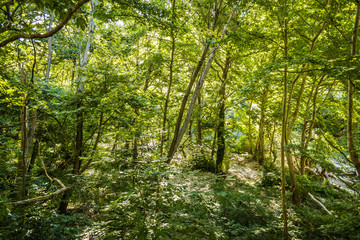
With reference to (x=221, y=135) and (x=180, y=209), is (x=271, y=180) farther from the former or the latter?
(x=180, y=209)

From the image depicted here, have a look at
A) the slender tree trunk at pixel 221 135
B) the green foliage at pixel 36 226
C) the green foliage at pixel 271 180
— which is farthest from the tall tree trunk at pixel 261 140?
the green foliage at pixel 36 226

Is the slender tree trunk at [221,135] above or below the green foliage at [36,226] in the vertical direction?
above

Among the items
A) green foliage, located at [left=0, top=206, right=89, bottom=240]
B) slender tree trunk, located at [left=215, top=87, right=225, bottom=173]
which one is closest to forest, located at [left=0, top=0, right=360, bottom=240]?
green foliage, located at [left=0, top=206, right=89, bottom=240]

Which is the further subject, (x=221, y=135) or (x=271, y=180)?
(x=221, y=135)

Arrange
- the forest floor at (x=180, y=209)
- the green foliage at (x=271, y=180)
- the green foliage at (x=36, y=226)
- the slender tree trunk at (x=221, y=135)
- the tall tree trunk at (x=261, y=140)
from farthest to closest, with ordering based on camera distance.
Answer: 1. the tall tree trunk at (x=261, y=140)
2. the slender tree trunk at (x=221, y=135)
3. the green foliage at (x=271, y=180)
4. the green foliage at (x=36, y=226)
5. the forest floor at (x=180, y=209)

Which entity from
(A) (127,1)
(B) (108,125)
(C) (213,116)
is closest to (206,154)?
(C) (213,116)

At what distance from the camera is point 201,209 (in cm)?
290

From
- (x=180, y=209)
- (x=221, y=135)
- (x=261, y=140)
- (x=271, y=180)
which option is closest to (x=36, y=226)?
(x=180, y=209)

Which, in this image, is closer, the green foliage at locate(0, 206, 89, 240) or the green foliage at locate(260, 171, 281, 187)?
the green foliage at locate(0, 206, 89, 240)

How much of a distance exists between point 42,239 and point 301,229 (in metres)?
5.26

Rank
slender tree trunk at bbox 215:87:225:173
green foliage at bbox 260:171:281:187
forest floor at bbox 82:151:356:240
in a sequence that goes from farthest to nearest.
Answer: slender tree trunk at bbox 215:87:225:173 → green foliage at bbox 260:171:281:187 → forest floor at bbox 82:151:356:240

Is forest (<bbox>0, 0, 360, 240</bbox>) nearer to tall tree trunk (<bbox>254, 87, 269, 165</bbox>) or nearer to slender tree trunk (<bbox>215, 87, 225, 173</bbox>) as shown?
slender tree trunk (<bbox>215, 87, 225, 173</bbox>)

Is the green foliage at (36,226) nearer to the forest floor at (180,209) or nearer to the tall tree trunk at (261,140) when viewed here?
the forest floor at (180,209)

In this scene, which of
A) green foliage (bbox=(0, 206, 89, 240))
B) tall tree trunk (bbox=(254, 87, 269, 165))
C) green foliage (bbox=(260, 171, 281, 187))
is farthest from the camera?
tall tree trunk (bbox=(254, 87, 269, 165))
